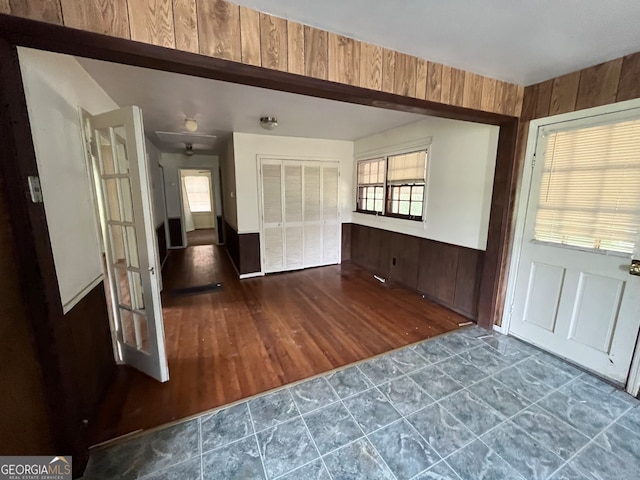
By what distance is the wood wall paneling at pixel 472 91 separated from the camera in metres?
2.12

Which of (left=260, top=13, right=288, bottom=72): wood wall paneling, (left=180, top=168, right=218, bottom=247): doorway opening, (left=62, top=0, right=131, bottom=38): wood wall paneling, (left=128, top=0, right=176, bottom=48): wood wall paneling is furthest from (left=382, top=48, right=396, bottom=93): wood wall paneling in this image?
(left=180, top=168, right=218, bottom=247): doorway opening

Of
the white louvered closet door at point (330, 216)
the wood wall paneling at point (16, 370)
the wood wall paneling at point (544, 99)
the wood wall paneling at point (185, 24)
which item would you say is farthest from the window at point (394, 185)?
the wood wall paneling at point (16, 370)

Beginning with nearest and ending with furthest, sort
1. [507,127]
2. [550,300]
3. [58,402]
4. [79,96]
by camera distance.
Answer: [58,402] < [79,96] < [550,300] < [507,127]

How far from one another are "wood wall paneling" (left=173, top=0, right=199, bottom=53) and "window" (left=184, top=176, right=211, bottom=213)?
30.3ft

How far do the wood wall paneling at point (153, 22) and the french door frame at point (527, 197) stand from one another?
2880 millimetres

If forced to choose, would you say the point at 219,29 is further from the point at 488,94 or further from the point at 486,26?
the point at 488,94

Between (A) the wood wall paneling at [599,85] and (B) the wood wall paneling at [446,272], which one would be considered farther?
(B) the wood wall paneling at [446,272]

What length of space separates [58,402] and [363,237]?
14.1ft

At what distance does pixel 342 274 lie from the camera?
4.67 m

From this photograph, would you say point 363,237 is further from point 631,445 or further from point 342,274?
point 631,445

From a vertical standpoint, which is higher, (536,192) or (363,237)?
(536,192)

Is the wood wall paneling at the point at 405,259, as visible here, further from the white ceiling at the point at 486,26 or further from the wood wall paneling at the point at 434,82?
the white ceiling at the point at 486,26

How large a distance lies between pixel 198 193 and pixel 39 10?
31.5 feet

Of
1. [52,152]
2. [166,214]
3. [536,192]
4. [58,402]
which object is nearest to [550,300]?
[536,192]
